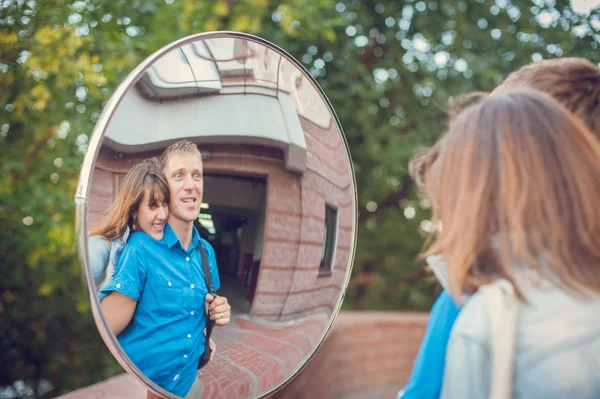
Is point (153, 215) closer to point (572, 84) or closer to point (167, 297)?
point (167, 297)

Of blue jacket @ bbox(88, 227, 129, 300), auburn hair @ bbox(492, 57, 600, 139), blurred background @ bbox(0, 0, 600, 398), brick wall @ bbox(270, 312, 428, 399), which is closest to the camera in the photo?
blue jacket @ bbox(88, 227, 129, 300)

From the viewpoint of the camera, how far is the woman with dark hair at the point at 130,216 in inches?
41.4

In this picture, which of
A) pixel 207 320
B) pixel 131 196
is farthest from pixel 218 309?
pixel 131 196

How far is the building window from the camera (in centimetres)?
139

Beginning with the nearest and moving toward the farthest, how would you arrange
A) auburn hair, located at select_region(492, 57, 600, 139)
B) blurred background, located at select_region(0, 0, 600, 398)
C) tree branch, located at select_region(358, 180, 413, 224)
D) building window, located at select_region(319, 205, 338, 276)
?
auburn hair, located at select_region(492, 57, 600, 139) → building window, located at select_region(319, 205, 338, 276) → blurred background, located at select_region(0, 0, 600, 398) → tree branch, located at select_region(358, 180, 413, 224)

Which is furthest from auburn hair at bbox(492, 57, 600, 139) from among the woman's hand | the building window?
the woman's hand

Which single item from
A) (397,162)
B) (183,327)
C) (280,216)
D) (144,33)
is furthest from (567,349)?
(397,162)

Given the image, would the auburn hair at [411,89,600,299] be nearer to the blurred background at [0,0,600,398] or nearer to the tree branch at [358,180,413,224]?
the blurred background at [0,0,600,398]

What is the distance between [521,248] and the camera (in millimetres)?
997

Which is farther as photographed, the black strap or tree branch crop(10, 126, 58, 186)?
tree branch crop(10, 126, 58, 186)

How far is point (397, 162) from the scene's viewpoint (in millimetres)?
4410

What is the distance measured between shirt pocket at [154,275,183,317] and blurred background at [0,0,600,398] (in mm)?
882

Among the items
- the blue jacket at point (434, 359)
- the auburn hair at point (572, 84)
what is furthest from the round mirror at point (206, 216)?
the auburn hair at point (572, 84)

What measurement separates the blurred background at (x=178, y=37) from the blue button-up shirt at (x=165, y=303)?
0.85m
